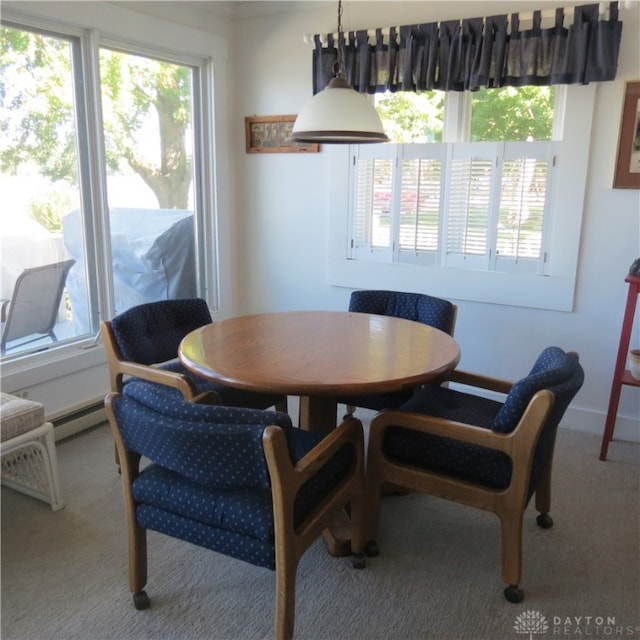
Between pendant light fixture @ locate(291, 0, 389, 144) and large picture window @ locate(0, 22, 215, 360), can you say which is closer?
pendant light fixture @ locate(291, 0, 389, 144)

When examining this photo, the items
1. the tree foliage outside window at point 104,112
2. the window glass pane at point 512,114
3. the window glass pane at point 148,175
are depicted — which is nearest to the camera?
the tree foliage outside window at point 104,112

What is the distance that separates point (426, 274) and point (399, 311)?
1.92 feet

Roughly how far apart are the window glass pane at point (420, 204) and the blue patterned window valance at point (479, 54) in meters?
0.44

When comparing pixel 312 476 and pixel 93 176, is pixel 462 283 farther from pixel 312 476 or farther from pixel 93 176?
pixel 93 176

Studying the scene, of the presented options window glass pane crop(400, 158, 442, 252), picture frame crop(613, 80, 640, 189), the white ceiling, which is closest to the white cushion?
window glass pane crop(400, 158, 442, 252)

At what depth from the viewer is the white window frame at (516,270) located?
2975 mm

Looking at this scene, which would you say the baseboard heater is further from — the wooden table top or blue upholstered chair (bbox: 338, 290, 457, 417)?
blue upholstered chair (bbox: 338, 290, 457, 417)

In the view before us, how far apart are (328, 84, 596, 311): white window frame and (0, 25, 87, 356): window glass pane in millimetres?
1553

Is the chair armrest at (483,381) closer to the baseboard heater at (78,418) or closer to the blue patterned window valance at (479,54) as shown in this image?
the blue patterned window valance at (479,54)

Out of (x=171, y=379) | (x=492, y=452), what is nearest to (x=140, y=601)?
(x=171, y=379)

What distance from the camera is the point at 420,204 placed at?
11.3ft

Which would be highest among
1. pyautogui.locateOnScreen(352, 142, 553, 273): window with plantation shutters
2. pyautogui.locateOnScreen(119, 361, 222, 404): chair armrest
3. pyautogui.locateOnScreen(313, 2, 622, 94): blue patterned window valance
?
pyautogui.locateOnScreen(313, 2, 622, 94): blue patterned window valance

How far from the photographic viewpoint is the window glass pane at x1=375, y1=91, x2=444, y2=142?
3.34 meters

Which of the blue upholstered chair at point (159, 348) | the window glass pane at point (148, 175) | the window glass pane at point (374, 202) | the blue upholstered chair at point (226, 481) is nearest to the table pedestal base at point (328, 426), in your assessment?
the blue upholstered chair at point (159, 348)
